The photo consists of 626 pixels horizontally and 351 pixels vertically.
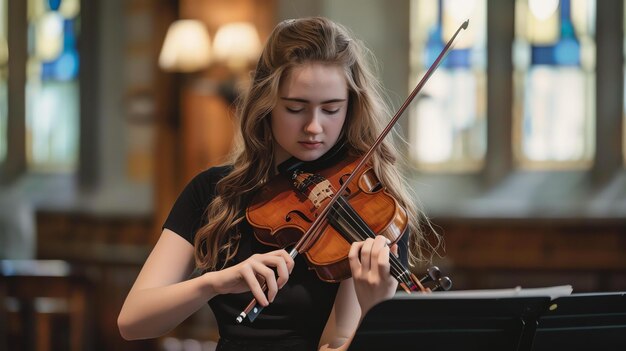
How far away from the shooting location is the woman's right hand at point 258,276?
199 cm

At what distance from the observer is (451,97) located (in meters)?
6.73

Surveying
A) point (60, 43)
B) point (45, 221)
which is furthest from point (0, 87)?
point (45, 221)

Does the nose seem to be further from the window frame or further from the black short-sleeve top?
the window frame

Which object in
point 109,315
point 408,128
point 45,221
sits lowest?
point 109,315

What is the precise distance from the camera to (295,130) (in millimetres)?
2207

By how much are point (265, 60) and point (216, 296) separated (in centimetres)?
50

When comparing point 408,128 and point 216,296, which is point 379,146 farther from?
point 408,128

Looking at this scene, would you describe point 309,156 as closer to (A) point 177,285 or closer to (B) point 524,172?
(A) point 177,285

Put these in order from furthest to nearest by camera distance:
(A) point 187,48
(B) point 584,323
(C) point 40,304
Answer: (A) point 187,48
(C) point 40,304
(B) point 584,323

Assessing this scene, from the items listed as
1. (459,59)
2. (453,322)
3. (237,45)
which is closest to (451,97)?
(459,59)

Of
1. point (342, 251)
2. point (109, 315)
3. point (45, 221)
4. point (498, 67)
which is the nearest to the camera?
point (342, 251)

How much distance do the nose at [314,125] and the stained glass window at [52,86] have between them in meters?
6.04

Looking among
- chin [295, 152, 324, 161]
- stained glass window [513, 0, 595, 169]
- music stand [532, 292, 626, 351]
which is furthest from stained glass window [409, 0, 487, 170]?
music stand [532, 292, 626, 351]

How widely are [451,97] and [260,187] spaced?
4.55 metres
